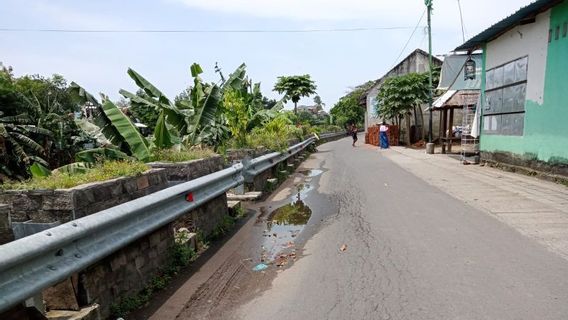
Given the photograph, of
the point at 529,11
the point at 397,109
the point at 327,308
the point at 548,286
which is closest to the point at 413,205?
the point at 548,286

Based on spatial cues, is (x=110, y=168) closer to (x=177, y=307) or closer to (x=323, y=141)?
(x=177, y=307)

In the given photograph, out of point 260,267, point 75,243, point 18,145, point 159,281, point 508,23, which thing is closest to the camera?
point 75,243

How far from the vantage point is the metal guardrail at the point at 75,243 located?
8.18 ft

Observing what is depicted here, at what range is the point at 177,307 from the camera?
12.7 ft

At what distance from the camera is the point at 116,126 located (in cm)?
683

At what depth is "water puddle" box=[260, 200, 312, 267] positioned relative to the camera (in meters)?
5.29

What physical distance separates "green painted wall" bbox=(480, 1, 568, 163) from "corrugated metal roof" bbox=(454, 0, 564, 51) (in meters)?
0.34

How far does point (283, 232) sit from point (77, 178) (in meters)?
Result: 3.46

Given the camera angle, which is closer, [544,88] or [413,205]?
[413,205]

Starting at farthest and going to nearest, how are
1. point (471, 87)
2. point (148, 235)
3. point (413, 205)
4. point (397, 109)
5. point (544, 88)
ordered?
point (397, 109) → point (471, 87) → point (544, 88) → point (413, 205) → point (148, 235)

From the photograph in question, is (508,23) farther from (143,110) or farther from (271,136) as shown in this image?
(143,110)

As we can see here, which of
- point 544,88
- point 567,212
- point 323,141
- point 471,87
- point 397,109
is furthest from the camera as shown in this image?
point 323,141

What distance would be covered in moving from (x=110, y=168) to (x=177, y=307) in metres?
1.68

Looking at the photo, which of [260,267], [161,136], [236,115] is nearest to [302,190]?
[236,115]
